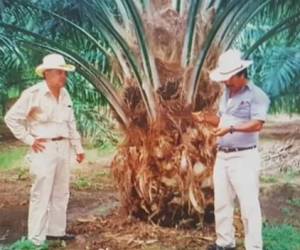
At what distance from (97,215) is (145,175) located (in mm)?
346

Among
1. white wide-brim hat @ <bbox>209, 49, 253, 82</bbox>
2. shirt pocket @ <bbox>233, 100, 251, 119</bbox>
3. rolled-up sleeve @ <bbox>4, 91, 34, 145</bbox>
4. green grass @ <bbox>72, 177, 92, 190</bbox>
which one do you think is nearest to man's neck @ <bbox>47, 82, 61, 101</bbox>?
rolled-up sleeve @ <bbox>4, 91, 34, 145</bbox>

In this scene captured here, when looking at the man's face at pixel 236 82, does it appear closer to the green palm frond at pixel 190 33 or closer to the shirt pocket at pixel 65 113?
the green palm frond at pixel 190 33

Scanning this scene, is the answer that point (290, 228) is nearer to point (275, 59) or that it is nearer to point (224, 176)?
point (224, 176)

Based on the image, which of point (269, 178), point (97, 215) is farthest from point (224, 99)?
point (97, 215)

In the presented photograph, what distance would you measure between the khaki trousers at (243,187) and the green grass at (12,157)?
987 millimetres

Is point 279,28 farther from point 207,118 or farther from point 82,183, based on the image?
point 82,183

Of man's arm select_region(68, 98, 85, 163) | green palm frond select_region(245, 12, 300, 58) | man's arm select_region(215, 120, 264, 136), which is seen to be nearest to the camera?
man's arm select_region(215, 120, 264, 136)

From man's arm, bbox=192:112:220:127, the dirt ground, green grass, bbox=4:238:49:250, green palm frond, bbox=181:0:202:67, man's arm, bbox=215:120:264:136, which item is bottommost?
green grass, bbox=4:238:49:250

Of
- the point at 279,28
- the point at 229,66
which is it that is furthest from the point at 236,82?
the point at 279,28

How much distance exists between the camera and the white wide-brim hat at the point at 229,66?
3.30 meters

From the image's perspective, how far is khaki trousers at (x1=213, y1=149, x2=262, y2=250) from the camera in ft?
10.8

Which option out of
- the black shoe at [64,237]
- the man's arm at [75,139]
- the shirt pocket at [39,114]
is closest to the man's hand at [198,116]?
the man's arm at [75,139]

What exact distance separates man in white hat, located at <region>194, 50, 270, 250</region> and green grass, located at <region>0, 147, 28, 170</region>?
992 millimetres

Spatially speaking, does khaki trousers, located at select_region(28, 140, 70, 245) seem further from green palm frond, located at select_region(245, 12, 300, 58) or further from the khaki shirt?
green palm frond, located at select_region(245, 12, 300, 58)
